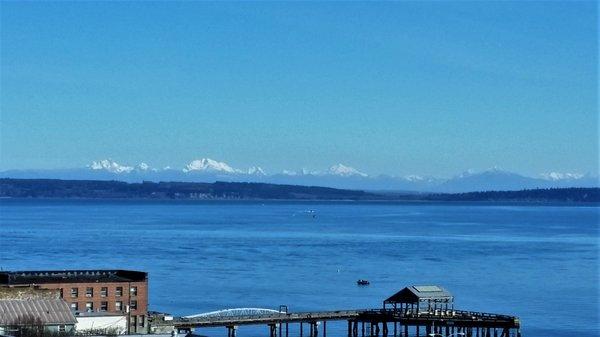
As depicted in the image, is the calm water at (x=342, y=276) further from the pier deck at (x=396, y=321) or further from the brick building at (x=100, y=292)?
the brick building at (x=100, y=292)

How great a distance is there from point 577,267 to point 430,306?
76.3 m

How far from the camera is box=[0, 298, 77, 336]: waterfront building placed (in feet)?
221

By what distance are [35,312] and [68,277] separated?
20714 mm

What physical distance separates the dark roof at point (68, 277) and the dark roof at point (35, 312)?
48.2 feet

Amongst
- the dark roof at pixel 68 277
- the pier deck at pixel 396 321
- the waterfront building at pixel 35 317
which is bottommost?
the pier deck at pixel 396 321

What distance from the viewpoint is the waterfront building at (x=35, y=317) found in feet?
221

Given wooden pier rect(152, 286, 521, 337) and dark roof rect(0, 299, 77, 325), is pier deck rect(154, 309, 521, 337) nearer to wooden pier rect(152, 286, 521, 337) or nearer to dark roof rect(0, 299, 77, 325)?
wooden pier rect(152, 286, 521, 337)

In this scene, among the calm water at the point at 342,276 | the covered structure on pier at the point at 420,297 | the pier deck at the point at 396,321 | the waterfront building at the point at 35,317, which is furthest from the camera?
the calm water at the point at 342,276

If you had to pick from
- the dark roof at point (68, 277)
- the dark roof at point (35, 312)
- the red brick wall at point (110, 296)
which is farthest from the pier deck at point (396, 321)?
the dark roof at point (35, 312)

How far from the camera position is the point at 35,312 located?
7062 centimetres

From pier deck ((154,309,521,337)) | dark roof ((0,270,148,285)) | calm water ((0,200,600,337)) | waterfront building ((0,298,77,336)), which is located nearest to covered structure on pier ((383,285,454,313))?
pier deck ((154,309,521,337))

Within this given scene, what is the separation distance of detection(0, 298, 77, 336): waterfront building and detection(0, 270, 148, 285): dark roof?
1461 cm

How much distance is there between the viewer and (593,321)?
106 m

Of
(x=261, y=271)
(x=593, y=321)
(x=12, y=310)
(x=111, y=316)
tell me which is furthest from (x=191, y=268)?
(x=12, y=310)
